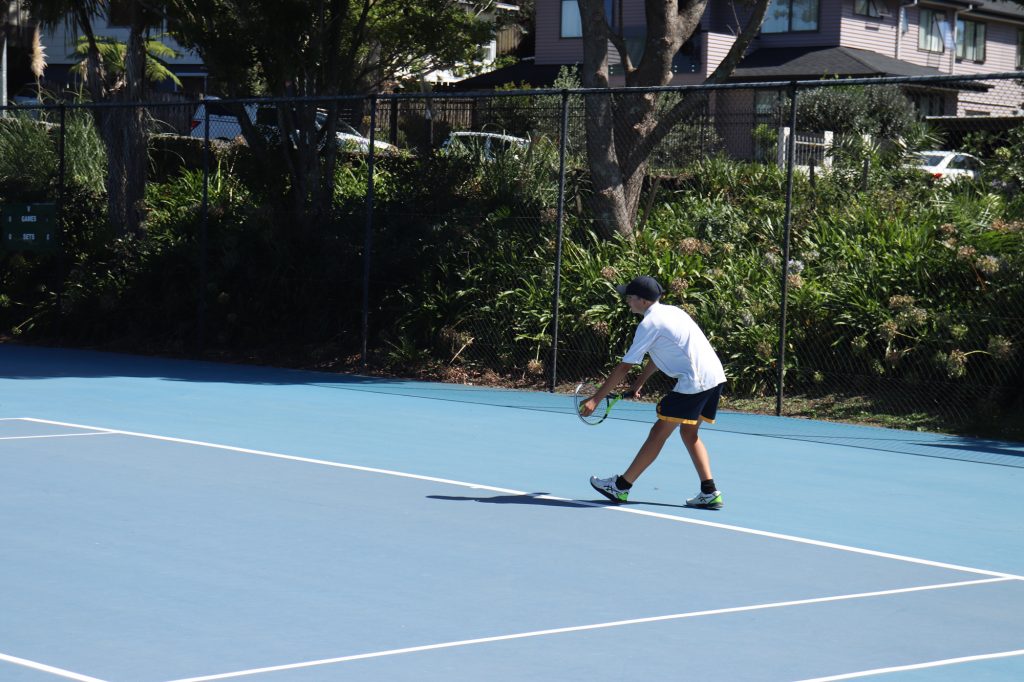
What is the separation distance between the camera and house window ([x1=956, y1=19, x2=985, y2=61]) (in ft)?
163

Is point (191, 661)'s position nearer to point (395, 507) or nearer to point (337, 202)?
point (395, 507)

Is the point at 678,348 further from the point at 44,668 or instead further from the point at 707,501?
the point at 44,668

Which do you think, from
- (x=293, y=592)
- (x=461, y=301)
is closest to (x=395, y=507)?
(x=293, y=592)

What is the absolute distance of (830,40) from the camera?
4294 centimetres

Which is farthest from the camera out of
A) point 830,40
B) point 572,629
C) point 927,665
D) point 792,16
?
point 792,16

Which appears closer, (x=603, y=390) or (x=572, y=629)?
(x=572, y=629)

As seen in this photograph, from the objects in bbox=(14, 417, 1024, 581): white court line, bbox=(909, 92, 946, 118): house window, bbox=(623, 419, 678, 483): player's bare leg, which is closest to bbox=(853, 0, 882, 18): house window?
bbox=(909, 92, 946, 118): house window

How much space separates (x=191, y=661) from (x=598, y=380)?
10169 mm

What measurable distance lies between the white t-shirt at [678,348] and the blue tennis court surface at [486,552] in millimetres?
849

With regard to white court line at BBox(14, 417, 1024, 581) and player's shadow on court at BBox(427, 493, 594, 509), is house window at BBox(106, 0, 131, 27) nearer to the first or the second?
white court line at BBox(14, 417, 1024, 581)

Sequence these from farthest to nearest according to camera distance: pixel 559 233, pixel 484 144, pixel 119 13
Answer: pixel 119 13
pixel 484 144
pixel 559 233

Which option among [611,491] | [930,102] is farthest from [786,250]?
[930,102]

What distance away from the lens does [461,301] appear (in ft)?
54.7

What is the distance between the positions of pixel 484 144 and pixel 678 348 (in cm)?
891
